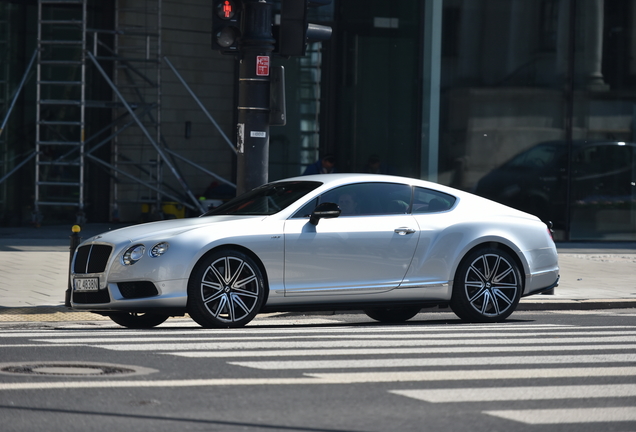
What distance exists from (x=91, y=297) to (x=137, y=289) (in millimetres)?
493

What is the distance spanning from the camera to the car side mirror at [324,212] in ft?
32.8

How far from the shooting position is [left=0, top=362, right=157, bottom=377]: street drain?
6.74 metres

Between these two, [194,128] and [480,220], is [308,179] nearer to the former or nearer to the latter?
[480,220]

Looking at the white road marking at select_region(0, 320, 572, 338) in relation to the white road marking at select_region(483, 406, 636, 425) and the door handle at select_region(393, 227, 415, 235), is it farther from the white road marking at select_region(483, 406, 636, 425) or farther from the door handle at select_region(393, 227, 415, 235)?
the white road marking at select_region(483, 406, 636, 425)

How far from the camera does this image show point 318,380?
21.9 ft

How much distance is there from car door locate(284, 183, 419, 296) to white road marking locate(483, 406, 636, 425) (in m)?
4.23

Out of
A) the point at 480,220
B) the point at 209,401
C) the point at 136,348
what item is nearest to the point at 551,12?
the point at 480,220

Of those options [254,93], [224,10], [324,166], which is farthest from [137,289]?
[324,166]

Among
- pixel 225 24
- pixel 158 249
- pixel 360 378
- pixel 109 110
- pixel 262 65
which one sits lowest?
pixel 360 378

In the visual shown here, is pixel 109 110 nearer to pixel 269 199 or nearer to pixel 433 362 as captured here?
pixel 269 199

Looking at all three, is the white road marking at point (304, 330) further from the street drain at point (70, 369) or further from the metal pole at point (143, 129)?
the metal pole at point (143, 129)

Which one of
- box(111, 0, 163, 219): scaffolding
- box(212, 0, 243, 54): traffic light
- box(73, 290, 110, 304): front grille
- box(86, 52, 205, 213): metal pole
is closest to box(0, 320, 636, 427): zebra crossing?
box(73, 290, 110, 304): front grille

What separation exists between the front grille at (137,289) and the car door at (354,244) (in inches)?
46.2

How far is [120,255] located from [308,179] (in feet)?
6.92
